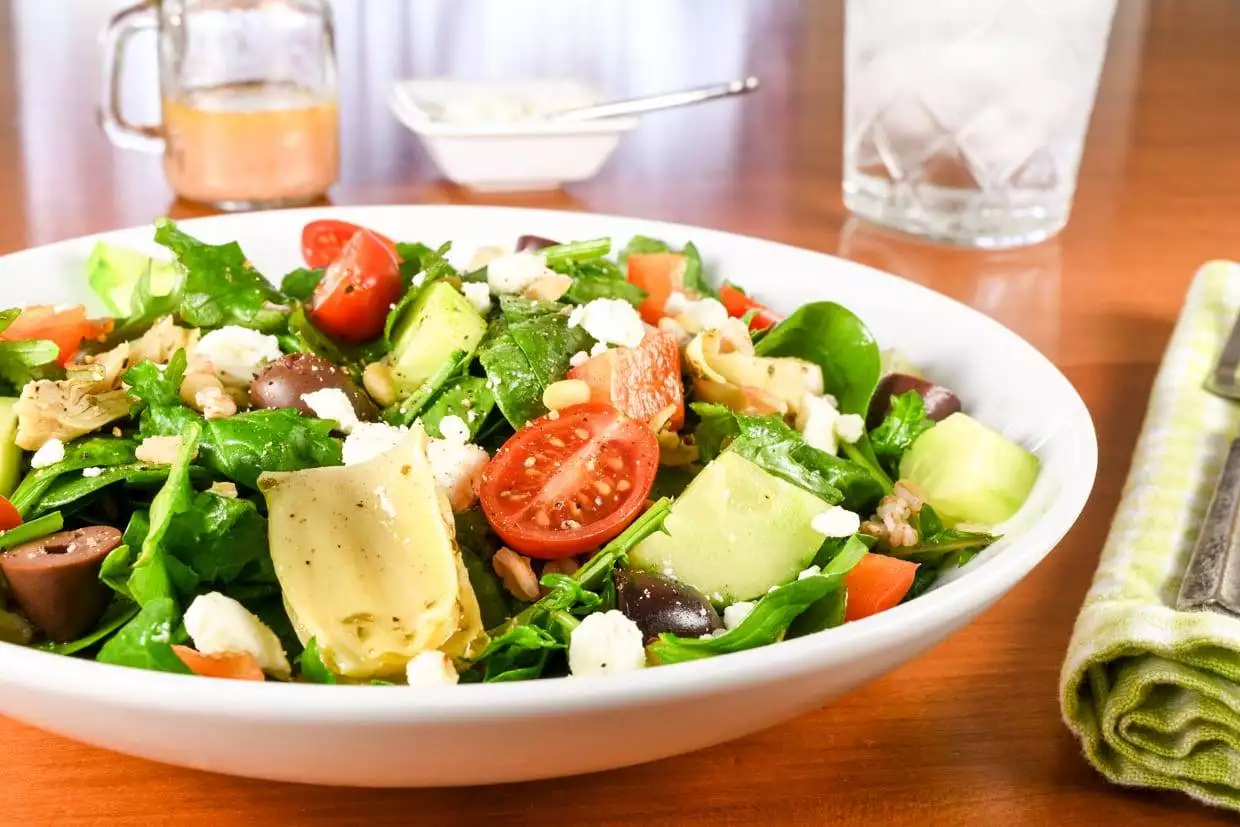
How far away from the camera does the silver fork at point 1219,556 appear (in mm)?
1218

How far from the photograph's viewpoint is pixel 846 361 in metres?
1.62

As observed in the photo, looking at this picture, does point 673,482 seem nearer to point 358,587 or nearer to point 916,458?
point 916,458

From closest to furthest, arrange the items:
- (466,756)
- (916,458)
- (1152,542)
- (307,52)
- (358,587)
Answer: (466,756) < (358,587) < (1152,542) < (916,458) < (307,52)

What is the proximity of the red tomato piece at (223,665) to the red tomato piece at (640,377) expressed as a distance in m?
0.48

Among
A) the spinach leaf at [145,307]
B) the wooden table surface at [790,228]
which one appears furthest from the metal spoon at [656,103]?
the spinach leaf at [145,307]

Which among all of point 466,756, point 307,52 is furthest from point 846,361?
point 307,52

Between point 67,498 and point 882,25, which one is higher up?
point 882,25

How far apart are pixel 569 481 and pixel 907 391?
0.50m

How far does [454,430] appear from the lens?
1334 mm

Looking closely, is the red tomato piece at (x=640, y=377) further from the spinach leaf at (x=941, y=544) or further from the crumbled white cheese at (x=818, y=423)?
the spinach leaf at (x=941, y=544)

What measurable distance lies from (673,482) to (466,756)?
1.81 feet

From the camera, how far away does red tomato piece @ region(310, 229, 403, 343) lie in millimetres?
1593

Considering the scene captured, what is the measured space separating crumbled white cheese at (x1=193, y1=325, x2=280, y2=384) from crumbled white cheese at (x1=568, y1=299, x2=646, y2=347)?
13.9 inches

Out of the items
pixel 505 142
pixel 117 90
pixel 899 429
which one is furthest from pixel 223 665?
pixel 117 90
